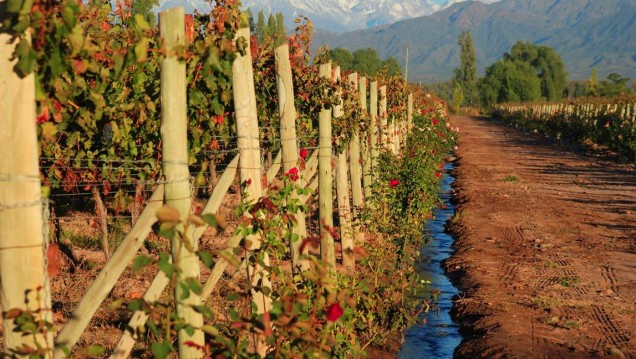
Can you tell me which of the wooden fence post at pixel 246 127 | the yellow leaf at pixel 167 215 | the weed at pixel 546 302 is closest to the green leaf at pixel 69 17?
the yellow leaf at pixel 167 215

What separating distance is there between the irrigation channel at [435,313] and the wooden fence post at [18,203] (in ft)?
16.8

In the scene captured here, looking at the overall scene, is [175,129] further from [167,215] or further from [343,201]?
[343,201]

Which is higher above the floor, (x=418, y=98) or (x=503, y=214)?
(x=418, y=98)

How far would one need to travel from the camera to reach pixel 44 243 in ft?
11.2

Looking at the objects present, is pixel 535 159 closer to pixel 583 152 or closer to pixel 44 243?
pixel 583 152

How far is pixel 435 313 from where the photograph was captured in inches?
368

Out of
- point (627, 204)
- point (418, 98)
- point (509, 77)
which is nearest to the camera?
point (627, 204)

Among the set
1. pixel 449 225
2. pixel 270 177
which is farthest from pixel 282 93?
pixel 449 225

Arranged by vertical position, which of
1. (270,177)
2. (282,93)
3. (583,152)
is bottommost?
(583,152)

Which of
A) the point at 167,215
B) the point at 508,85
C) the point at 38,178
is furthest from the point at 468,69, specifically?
the point at 38,178

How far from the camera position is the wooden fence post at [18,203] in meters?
3.20

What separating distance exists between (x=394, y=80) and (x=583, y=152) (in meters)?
15.1

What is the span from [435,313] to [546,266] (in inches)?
90.9

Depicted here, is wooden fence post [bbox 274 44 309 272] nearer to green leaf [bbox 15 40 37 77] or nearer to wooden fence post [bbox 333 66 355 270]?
wooden fence post [bbox 333 66 355 270]
